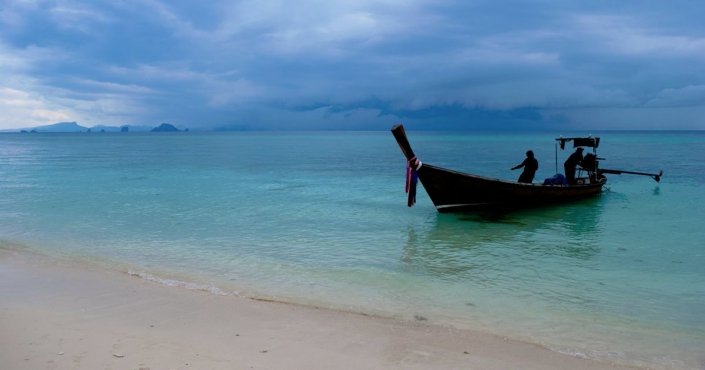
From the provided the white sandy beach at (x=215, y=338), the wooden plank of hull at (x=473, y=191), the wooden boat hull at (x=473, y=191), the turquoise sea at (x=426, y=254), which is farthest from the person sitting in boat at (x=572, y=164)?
the white sandy beach at (x=215, y=338)

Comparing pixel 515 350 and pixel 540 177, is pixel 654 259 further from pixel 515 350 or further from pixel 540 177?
pixel 540 177

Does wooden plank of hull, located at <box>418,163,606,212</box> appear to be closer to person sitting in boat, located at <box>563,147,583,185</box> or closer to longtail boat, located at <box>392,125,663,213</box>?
longtail boat, located at <box>392,125,663,213</box>

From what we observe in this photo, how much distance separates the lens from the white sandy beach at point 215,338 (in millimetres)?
4906

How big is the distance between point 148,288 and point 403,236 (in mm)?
6405

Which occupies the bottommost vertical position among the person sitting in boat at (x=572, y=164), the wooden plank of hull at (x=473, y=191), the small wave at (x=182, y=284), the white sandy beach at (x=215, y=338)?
the small wave at (x=182, y=284)

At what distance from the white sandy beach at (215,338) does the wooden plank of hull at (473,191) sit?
27.0 ft

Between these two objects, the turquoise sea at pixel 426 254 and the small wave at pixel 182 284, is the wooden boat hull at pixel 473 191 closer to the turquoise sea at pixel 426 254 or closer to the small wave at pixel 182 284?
the turquoise sea at pixel 426 254

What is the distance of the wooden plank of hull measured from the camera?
14281 millimetres

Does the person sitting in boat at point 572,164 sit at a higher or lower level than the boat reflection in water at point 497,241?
higher

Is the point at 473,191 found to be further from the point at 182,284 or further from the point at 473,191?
the point at 182,284

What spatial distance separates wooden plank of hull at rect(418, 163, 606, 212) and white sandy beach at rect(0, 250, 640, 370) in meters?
8.22


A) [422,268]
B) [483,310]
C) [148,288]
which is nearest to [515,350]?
[483,310]

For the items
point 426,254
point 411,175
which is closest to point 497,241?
point 426,254

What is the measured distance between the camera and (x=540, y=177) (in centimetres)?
2845
